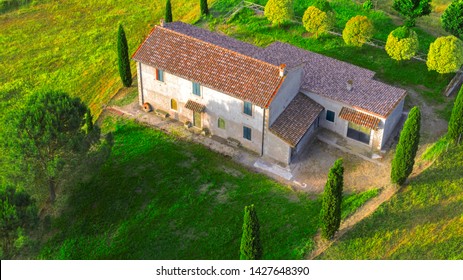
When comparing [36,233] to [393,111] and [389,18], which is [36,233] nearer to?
[393,111]

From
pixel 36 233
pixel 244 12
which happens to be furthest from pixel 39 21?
pixel 36 233

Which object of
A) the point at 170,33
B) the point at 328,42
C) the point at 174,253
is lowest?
the point at 174,253

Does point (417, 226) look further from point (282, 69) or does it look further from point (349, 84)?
point (282, 69)

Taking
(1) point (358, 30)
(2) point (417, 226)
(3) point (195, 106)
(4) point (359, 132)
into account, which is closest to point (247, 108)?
(3) point (195, 106)

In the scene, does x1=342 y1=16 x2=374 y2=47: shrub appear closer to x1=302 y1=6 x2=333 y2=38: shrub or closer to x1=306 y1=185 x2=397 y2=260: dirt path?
x1=302 y1=6 x2=333 y2=38: shrub

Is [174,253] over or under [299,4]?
under
